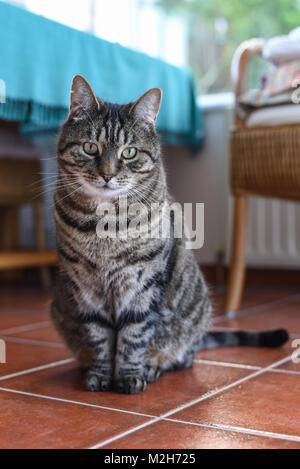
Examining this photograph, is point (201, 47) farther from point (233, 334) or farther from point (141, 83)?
point (233, 334)

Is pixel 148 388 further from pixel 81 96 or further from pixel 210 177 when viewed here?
pixel 210 177

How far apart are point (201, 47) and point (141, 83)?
1.29m

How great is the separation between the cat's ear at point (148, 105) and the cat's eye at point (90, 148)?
0.41ft

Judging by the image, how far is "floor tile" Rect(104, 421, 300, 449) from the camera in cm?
85

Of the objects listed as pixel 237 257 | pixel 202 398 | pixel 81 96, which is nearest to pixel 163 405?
pixel 202 398

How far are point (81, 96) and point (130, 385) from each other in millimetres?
618

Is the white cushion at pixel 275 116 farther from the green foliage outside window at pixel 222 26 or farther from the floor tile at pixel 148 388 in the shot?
the green foliage outside window at pixel 222 26

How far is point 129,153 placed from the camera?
3.88ft

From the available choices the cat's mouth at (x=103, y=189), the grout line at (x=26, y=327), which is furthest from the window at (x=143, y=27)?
the cat's mouth at (x=103, y=189)

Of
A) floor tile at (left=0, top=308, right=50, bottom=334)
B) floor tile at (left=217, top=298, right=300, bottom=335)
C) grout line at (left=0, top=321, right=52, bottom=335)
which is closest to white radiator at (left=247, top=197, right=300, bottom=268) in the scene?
floor tile at (left=217, top=298, right=300, bottom=335)

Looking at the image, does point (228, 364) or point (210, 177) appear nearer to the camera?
point (228, 364)

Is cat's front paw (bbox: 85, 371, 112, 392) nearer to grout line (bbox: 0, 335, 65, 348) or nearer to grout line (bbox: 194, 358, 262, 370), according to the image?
grout line (bbox: 194, 358, 262, 370)

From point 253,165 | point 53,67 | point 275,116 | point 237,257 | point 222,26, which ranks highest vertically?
point 222,26

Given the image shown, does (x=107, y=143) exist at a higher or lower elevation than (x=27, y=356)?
higher
